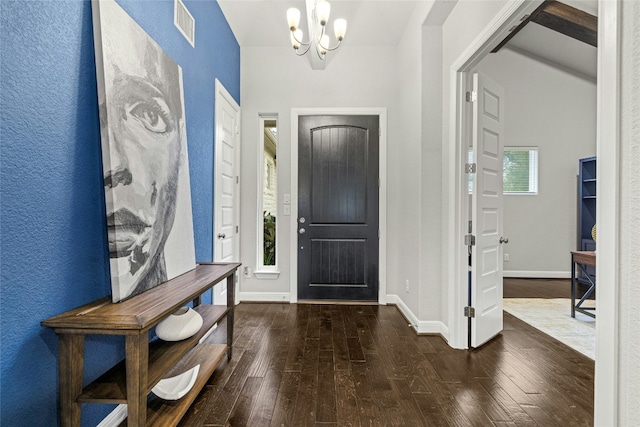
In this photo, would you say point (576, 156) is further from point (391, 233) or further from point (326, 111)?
point (326, 111)

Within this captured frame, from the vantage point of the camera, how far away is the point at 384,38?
3625 mm

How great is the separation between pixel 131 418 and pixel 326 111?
343cm

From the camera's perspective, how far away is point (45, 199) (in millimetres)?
1134

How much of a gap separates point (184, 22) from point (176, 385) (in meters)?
2.42

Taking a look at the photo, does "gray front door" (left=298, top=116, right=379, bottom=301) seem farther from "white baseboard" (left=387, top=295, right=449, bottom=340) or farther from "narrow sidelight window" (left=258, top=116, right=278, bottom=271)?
"white baseboard" (left=387, top=295, right=449, bottom=340)

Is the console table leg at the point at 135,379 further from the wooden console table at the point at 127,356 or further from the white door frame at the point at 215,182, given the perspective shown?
the white door frame at the point at 215,182

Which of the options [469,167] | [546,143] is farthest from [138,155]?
[546,143]

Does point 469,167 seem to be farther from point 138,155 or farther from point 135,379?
point 135,379

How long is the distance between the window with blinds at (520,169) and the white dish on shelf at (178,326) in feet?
18.3

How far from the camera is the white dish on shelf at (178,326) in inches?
64.1

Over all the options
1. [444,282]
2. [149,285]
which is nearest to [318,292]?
[444,282]

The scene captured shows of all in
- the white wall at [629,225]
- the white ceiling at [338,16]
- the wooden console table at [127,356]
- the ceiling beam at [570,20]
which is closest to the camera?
the white wall at [629,225]

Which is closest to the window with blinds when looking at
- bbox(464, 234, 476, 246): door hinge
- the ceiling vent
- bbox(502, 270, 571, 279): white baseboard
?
bbox(502, 270, 571, 279): white baseboard

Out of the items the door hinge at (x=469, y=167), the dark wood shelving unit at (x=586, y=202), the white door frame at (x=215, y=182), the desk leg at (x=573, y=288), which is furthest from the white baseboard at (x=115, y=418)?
the dark wood shelving unit at (x=586, y=202)
